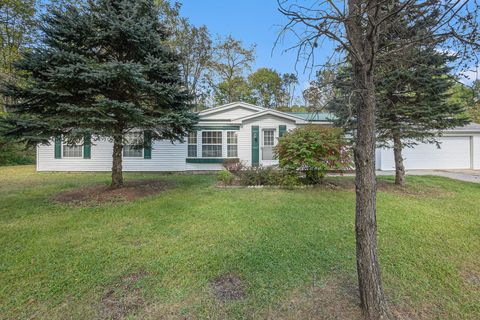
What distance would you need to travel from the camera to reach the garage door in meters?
13.1

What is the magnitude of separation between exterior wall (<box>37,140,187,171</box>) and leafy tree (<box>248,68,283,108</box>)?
21.5 metres

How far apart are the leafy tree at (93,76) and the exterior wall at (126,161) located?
5506mm

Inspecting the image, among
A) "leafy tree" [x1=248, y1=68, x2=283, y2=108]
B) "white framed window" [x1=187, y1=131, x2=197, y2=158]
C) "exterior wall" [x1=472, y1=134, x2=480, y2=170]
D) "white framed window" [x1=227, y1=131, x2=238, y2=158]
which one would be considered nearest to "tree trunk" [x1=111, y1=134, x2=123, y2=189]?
"white framed window" [x1=187, y1=131, x2=197, y2=158]

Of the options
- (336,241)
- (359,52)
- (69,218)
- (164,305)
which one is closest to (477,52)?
(359,52)

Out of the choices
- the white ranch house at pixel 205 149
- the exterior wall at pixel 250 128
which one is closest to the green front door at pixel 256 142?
the white ranch house at pixel 205 149

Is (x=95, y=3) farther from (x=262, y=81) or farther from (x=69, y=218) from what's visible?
(x=262, y=81)

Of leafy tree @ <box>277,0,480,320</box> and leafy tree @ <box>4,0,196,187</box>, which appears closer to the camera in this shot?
leafy tree @ <box>277,0,480,320</box>

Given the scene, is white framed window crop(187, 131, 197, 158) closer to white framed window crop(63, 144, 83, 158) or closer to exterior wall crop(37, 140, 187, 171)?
exterior wall crop(37, 140, 187, 171)

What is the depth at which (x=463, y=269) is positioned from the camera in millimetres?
2850

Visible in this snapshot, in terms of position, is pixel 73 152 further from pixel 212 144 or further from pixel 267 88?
pixel 267 88

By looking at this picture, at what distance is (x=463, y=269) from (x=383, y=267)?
3.36 ft

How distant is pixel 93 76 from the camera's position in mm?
5387

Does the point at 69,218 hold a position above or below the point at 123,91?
below

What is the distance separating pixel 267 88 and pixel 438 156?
908 inches
